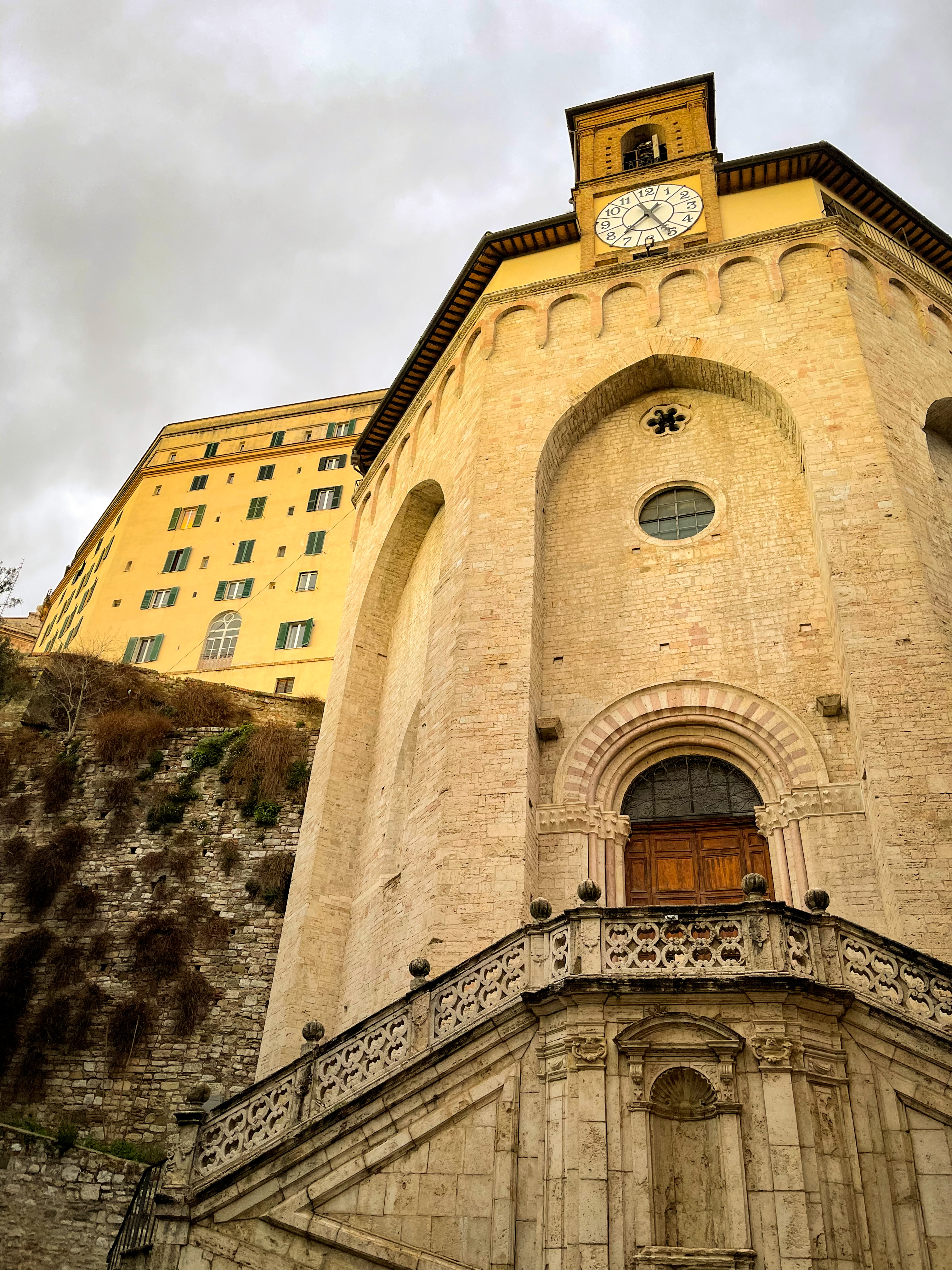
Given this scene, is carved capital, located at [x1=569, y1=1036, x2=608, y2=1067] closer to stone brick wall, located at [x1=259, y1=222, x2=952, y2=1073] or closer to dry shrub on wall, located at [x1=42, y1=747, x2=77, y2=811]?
stone brick wall, located at [x1=259, y1=222, x2=952, y2=1073]

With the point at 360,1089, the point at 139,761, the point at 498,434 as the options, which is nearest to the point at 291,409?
the point at 139,761

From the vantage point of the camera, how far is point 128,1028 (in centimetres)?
1596

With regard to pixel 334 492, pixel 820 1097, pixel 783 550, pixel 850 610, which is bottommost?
pixel 820 1097

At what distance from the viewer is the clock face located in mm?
17391

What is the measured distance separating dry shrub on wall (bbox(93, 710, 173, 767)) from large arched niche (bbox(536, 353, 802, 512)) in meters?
10.5

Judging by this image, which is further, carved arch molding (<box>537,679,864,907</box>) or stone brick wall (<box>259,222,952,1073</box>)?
carved arch molding (<box>537,679,864,907</box>)

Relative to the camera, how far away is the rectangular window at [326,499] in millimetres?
32906

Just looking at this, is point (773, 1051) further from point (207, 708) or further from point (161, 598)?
point (161, 598)

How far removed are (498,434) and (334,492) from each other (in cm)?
1833

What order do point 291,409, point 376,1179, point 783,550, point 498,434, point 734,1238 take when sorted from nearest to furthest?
1. point 734,1238
2. point 376,1179
3. point 783,550
4. point 498,434
5. point 291,409

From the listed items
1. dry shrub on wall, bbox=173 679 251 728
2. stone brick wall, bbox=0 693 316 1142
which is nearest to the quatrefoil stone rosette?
stone brick wall, bbox=0 693 316 1142

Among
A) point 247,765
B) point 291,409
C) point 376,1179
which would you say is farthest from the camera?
point 291,409

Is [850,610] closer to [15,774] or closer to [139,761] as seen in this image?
[139,761]

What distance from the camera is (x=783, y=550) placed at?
13.9m
